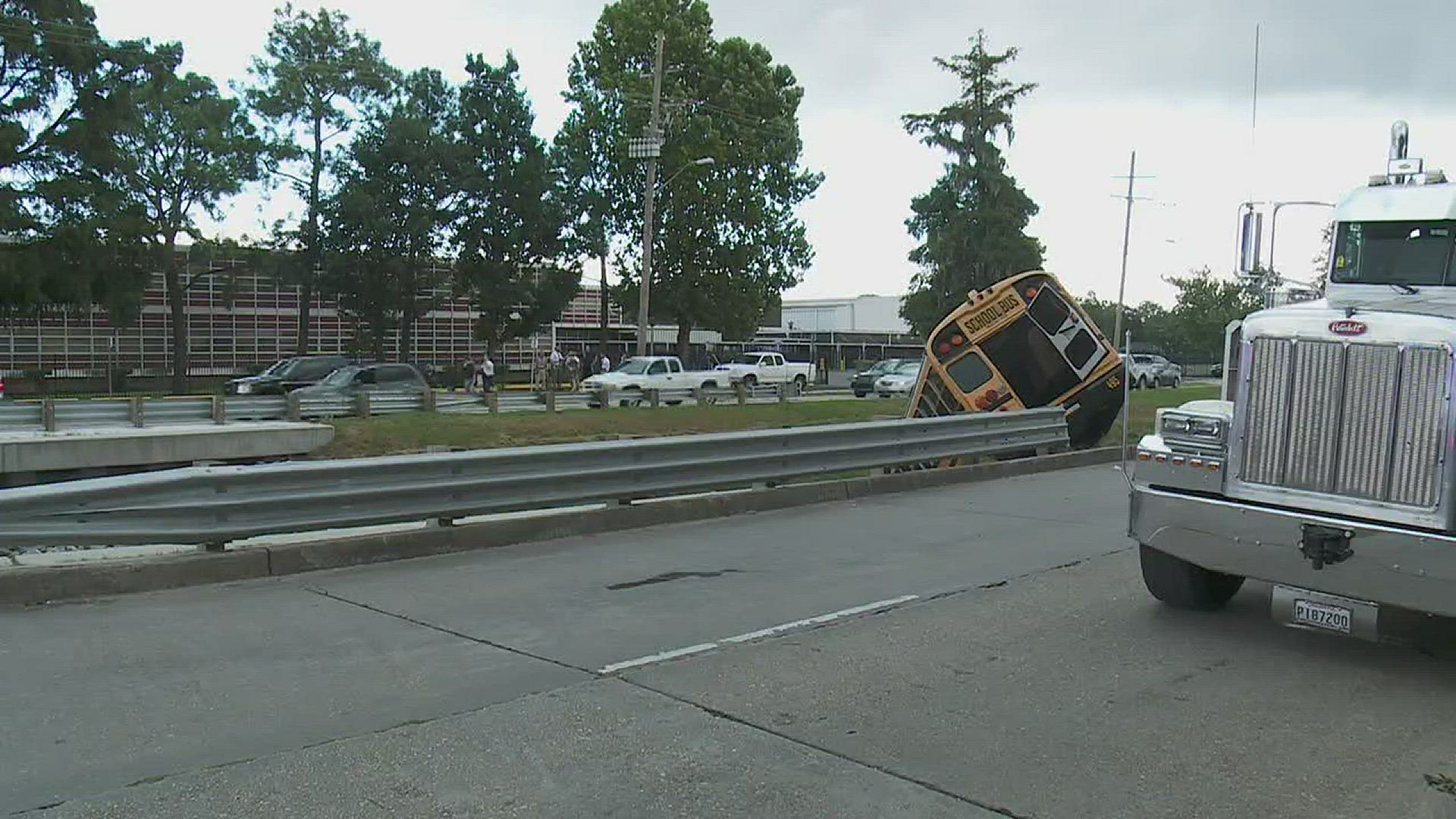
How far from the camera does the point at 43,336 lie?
4784cm

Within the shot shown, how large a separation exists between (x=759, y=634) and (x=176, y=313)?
44974mm

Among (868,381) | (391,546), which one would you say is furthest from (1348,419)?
(868,381)

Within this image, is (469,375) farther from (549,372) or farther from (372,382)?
(372,382)

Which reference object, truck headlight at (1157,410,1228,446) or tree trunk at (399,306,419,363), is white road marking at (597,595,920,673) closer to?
truck headlight at (1157,410,1228,446)

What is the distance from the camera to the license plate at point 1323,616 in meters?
6.39

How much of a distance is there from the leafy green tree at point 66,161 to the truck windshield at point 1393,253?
37.8 m

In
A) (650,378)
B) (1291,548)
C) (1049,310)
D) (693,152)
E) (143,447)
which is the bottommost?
(143,447)

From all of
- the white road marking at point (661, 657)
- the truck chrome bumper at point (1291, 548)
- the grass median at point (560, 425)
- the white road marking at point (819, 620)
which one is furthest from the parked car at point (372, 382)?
the truck chrome bumper at point (1291, 548)

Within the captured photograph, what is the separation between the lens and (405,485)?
9.71 meters

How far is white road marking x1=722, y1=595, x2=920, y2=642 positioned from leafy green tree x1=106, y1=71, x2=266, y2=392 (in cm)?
4072

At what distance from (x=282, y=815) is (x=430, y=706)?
1357 millimetres

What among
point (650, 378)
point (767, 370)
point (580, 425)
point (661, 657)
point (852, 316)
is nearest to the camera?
point (661, 657)

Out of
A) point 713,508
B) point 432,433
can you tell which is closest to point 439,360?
point 432,433

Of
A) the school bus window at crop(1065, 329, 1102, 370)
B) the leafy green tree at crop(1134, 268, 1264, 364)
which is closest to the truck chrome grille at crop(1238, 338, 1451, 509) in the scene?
the school bus window at crop(1065, 329, 1102, 370)
